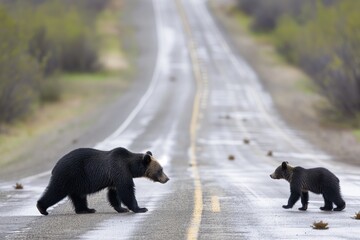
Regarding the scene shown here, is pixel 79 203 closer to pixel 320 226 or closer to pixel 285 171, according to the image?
pixel 285 171

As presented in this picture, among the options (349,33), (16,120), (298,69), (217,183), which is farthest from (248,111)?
(217,183)

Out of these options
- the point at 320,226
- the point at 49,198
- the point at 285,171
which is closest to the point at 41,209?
the point at 49,198

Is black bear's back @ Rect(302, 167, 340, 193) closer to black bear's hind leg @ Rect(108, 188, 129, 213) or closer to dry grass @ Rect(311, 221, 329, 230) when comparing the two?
dry grass @ Rect(311, 221, 329, 230)

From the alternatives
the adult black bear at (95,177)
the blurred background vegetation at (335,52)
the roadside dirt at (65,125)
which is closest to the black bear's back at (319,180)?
the adult black bear at (95,177)

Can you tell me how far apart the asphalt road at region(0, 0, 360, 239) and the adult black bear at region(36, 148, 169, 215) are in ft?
0.87

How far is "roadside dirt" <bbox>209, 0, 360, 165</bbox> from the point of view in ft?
108

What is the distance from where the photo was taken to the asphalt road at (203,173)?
11195mm

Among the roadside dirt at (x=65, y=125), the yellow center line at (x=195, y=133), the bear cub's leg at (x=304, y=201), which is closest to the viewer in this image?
the yellow center line at (x=195, y=133)

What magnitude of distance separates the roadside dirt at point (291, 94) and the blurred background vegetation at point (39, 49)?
13.0 metres

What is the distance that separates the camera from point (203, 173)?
21.0 meters

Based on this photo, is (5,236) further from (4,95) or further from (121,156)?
(4,95)

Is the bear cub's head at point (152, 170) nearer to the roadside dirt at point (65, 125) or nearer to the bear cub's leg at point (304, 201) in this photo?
the bear cub's leg at point (304, 201)

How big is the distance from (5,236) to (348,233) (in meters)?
4.38

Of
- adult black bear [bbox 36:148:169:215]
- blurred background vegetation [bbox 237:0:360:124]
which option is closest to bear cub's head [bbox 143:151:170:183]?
adult black bear [bbox 36:148:169:215]
